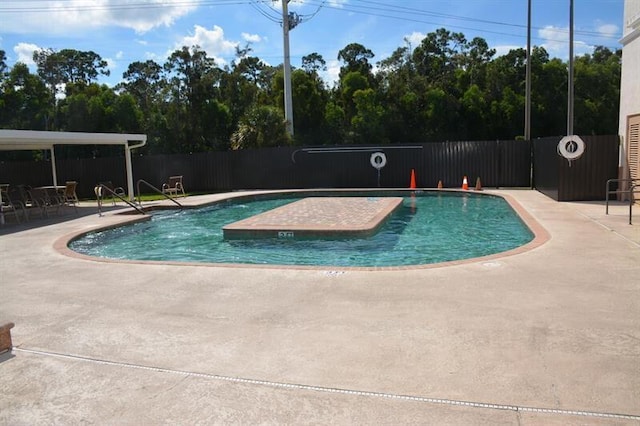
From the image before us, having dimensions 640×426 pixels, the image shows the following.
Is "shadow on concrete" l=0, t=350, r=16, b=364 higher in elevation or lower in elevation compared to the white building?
lower

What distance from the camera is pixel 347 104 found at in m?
37.9

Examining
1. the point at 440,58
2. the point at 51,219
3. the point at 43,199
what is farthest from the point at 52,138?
the point at 440,58

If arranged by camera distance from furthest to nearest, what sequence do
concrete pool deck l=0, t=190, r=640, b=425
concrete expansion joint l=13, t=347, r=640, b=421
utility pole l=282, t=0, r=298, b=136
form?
utility pole l=282, t=0, r=298, b=136 → concrete pool deck l=0, t=190, r=640, b=425 → concrete expansion joint l=13, t=347, r=640, b=421

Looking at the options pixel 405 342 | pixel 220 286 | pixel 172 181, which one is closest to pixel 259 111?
pixel 172 181

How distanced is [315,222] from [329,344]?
24.2 ft

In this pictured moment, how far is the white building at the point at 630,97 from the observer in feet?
42.1

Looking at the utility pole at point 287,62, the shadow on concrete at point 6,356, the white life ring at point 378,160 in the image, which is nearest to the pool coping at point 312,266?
the white life ring at point 378,160

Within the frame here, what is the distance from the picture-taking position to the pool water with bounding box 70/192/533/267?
30.5 ft

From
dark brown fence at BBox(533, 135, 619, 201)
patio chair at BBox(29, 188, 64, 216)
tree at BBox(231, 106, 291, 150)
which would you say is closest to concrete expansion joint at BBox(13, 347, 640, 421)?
patio chair at BBox(29, 188, 64, 216)

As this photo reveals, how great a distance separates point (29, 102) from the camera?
3369cm

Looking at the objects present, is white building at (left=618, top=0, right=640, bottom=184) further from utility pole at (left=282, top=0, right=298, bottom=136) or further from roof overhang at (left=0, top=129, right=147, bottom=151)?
utility pole at (left=282, top=0, right=298, bottom=136)

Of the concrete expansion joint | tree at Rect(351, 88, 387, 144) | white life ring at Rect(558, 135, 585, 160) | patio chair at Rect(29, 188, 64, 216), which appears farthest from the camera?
tree at Rect(351, 88, 387, 144)

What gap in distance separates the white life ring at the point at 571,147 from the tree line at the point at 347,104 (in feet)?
65.8

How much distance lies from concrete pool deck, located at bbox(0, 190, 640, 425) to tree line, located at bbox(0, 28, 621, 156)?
82.2 ft
